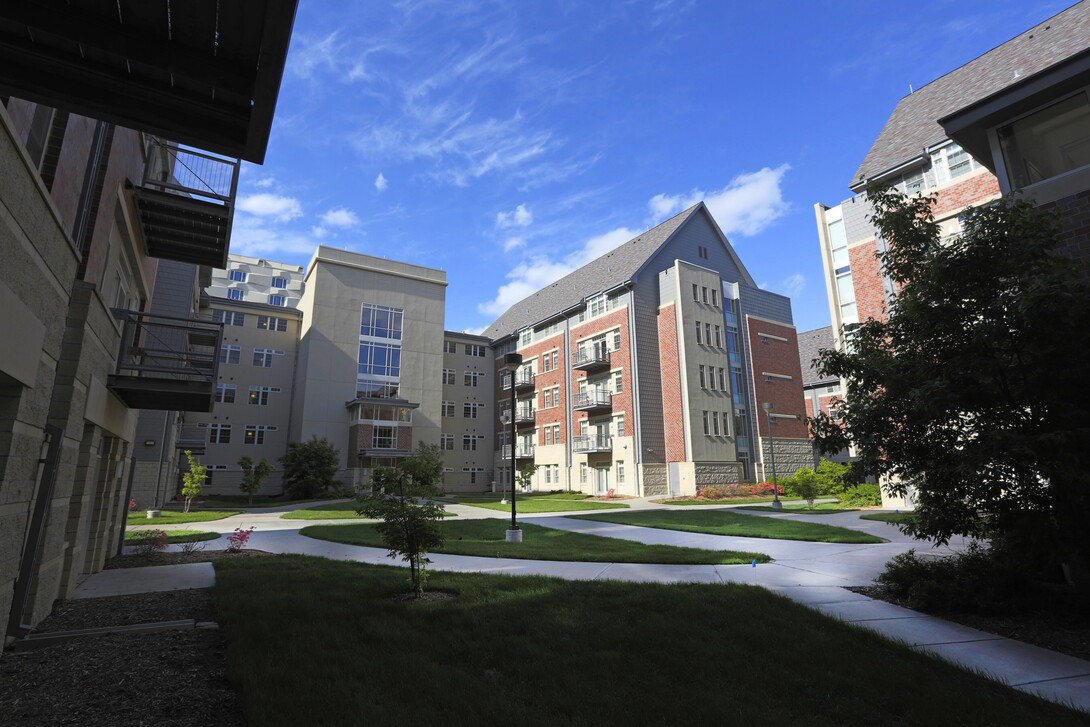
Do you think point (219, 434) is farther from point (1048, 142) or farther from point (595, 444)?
point (1048, 142)

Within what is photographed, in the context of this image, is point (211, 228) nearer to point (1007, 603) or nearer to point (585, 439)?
point (1007, 603)

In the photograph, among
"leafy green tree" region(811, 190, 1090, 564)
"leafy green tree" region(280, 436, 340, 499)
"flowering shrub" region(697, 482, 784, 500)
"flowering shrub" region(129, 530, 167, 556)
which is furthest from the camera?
"leafy green tree" region(280, 436, 340, 499)

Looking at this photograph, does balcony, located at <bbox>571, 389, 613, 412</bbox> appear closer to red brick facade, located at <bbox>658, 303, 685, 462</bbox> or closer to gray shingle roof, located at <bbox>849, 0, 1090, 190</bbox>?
red brick facade, located at <bbox>658, 303, 685, 462</bbox>

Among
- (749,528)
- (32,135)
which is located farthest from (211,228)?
(749,528)

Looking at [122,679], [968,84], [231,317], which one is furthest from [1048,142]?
[231,317]

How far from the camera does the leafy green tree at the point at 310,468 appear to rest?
35.9 metres

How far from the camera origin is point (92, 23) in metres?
3.72

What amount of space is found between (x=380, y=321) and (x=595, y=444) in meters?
20.4

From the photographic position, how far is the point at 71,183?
6.50 m

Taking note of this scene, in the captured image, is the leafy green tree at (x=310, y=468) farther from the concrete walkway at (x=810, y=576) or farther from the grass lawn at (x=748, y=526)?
the grass lawn at (x=748, y=526)

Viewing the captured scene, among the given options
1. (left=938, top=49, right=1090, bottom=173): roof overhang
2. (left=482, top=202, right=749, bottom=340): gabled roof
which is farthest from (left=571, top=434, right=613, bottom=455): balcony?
(left=938, top=49, right=1090, bottom=173): roof overhang

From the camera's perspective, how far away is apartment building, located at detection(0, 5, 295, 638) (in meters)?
3.77

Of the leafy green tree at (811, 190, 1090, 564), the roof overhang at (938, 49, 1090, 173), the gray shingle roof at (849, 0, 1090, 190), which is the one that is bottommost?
the leafy green tree at (811, 190, 1090, 564)

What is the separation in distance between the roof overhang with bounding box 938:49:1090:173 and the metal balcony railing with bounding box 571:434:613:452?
1230 inches
